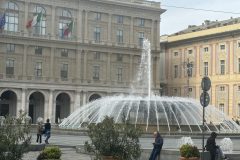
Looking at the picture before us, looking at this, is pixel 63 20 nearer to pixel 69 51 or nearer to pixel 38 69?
pixel 69 51

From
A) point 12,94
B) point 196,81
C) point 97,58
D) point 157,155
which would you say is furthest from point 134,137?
point 196,81

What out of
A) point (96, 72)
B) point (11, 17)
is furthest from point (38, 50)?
point (96, 72)

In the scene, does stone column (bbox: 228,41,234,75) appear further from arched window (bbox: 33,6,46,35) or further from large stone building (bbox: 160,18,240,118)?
arched window (bbox: 33,6,46,35)

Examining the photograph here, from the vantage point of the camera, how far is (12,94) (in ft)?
205

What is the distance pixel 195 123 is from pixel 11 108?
3478cm

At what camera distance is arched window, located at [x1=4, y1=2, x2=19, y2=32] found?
62031 millimetres

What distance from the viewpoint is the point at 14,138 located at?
10.4 m

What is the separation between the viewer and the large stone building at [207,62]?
66.1 metres

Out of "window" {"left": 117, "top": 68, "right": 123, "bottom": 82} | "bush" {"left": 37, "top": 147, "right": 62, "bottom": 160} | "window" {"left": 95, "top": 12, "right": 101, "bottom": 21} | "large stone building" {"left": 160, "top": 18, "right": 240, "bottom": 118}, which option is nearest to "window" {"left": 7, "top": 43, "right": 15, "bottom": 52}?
"window" {"left": 95, "top": 12, "right": 101, "bottom": 21}

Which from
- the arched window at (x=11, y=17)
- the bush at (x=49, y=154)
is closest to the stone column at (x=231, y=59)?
the arched window at (x=11, y=17)

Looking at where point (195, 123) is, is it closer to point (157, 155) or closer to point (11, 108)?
point (157, 155)

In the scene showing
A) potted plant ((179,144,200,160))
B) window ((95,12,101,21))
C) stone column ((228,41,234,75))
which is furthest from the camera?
window ((95,12,101,21))

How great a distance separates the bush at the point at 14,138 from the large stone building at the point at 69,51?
163 feet

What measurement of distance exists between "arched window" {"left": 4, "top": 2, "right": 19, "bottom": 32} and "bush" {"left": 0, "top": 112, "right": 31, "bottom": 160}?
52.6 meters
